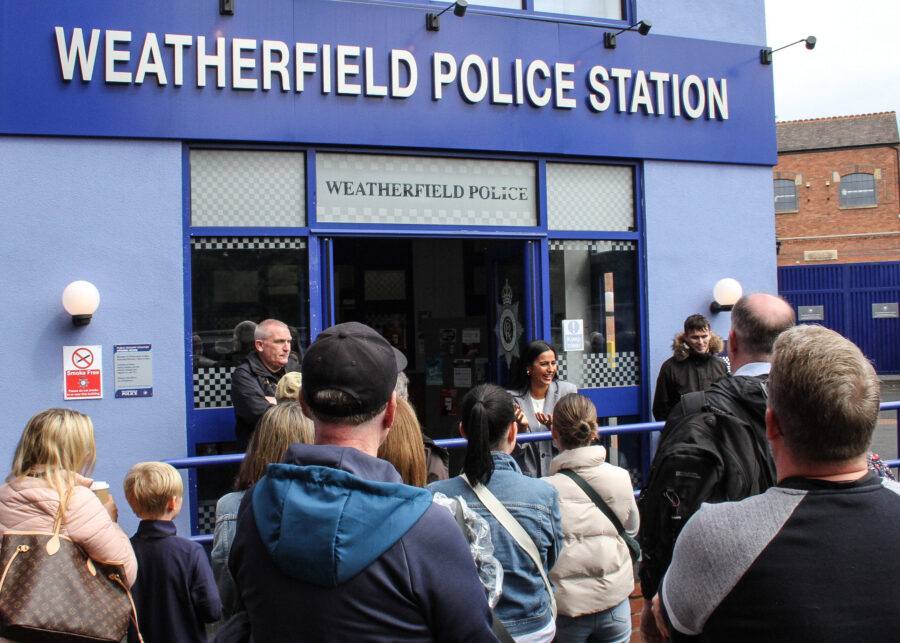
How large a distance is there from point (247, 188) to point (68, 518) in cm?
357

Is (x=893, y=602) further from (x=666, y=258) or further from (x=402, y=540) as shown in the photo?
(x=666, y=258)

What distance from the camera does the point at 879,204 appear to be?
34438 millimetres

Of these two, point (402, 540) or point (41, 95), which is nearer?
point (402, 540)

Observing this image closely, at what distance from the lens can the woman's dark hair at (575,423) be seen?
136 inches

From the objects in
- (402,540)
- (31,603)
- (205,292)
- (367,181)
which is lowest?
(31,603)

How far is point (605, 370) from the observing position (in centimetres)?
731

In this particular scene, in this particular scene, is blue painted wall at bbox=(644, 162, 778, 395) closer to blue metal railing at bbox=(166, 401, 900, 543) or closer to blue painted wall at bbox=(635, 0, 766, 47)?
blue painted wall at bbox=(635, 0, 766, 47)

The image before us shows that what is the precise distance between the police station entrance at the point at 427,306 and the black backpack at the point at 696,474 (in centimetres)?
648

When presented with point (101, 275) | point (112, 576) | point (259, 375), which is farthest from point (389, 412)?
point (101, 275)

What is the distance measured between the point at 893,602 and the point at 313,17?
5.99 metres

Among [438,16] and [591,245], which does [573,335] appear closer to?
[591,245]

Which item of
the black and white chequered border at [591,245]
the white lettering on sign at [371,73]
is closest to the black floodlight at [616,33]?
the white lettering on sign at [371,73]

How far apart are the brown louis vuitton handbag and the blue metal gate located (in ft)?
57.5

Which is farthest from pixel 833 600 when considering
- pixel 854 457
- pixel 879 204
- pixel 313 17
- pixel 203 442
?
pixel 879 204
